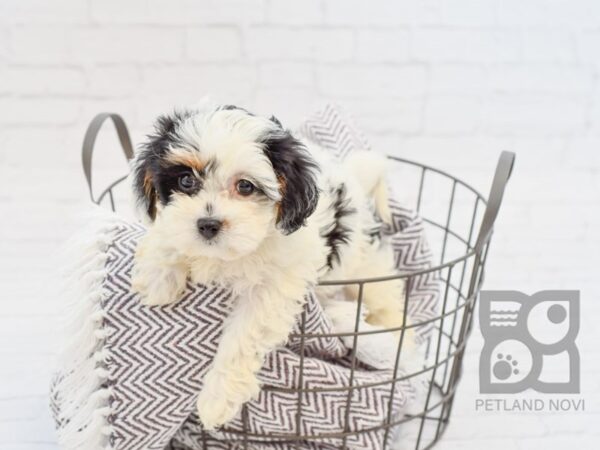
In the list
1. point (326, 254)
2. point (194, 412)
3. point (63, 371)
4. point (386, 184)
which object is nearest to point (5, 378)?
point (63, 371)

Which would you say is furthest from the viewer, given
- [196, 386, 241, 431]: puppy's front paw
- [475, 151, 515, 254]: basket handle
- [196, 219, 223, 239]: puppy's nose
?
[475, 151, 515, 254]: basket handle

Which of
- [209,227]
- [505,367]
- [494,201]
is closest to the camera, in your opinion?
[209,227]

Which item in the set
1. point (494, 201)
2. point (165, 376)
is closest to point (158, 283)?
point (165, 376)

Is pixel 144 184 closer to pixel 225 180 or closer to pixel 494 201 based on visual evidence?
pixel 225 180

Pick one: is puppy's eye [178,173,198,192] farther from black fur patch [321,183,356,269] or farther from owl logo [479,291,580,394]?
owl logo [479,291,580,394]

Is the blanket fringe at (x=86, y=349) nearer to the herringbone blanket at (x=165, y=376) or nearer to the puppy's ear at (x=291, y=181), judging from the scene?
the herringbone blanket at (x=165, y=376)

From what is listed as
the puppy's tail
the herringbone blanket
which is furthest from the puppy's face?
the puppy's tail

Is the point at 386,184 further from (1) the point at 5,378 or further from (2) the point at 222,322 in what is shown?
(1) the point at 5,378

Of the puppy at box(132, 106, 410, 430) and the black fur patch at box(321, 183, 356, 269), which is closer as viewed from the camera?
the puppy at box(132, 106, 410, 430)

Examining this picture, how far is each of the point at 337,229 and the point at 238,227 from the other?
0.40m

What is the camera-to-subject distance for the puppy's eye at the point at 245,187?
143 cm

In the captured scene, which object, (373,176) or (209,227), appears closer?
(209,227)

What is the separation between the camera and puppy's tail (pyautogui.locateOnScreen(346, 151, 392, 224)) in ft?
6.63

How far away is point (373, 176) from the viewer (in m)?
2.03
